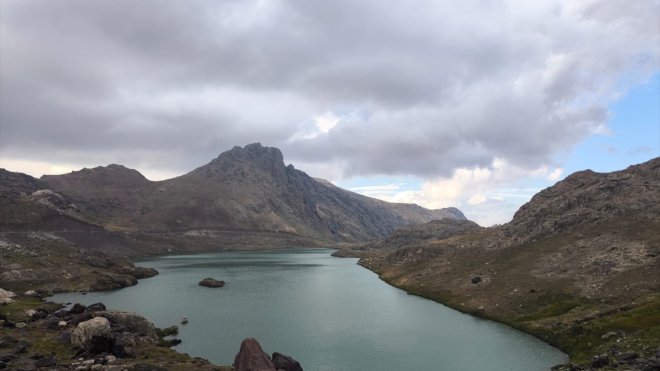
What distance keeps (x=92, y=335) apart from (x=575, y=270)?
9905 cm

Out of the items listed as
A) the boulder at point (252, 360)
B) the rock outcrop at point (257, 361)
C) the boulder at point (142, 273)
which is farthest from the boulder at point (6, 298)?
the boulder at point (252, 360)

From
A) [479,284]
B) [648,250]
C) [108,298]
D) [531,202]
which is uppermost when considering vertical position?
[531,202]

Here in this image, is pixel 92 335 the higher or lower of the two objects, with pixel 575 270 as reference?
lower

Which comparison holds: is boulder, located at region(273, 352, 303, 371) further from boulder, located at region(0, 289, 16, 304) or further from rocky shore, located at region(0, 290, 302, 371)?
boulder, located at region(0, 289, 16, 304)

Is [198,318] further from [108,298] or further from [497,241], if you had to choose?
[497,241]

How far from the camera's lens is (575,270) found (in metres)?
104

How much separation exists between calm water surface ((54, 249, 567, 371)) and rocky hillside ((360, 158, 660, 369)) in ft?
22.7

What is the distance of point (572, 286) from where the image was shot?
315ft

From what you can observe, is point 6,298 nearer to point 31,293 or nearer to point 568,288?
point 31,293

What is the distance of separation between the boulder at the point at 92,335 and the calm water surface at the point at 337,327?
45.6 ft

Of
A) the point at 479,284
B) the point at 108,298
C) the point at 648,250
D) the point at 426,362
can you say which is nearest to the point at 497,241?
the point at 479,284

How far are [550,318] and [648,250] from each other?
111 feet

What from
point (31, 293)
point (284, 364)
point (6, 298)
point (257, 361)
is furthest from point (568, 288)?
point (31, 293)

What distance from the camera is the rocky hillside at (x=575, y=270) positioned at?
6962 centimetres
